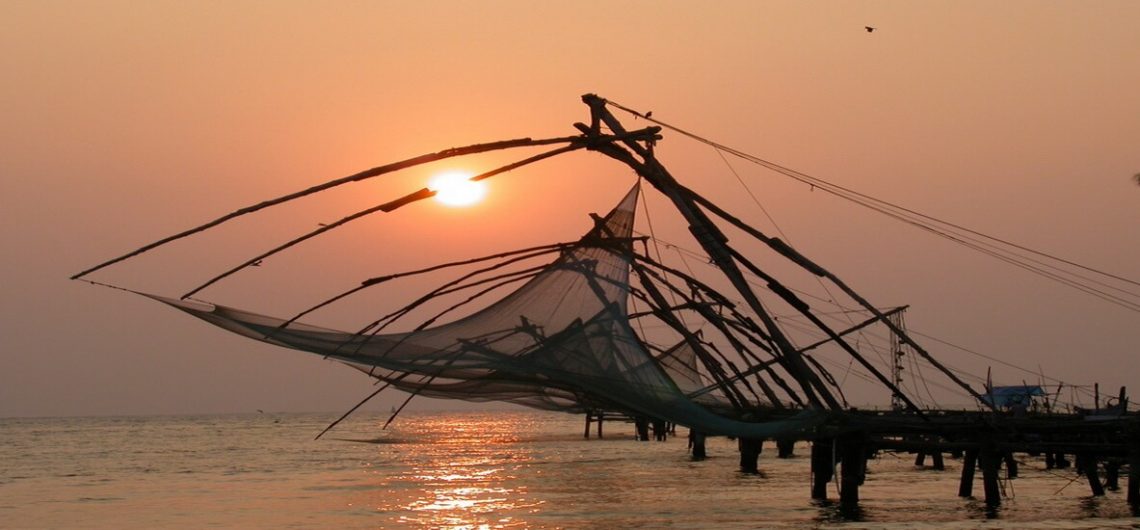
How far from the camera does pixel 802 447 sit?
50.9m

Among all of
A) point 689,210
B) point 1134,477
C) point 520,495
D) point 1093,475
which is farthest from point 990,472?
point 520,495

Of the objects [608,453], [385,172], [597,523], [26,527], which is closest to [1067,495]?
[597,523]

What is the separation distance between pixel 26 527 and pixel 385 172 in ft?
40.4

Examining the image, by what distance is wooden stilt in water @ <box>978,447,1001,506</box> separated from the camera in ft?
63.6

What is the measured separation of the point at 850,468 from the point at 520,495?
351 inches

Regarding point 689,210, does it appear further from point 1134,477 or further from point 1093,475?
point 1093,475

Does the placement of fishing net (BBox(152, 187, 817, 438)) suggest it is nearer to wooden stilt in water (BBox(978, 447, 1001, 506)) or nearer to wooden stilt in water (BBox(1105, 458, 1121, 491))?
wooden stilt in water (BBox(978, 447, 1001, 506))

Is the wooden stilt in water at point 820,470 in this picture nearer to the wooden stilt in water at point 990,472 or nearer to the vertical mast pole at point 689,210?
the wooden stilt in water at point 990,472

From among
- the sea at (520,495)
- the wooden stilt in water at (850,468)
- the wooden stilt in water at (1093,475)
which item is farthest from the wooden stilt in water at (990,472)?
the wooden stilt in water at (1093,475)

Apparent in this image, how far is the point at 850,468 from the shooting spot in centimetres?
1948

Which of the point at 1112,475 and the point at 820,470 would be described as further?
the point at 1112,475

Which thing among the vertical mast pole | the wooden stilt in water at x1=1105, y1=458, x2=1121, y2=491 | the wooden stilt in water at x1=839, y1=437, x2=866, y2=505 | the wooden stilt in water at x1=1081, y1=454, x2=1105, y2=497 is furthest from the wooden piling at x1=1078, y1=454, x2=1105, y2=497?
the vertical mast pole

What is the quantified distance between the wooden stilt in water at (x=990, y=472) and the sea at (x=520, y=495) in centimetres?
21

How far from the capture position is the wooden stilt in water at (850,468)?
18.8 metres
